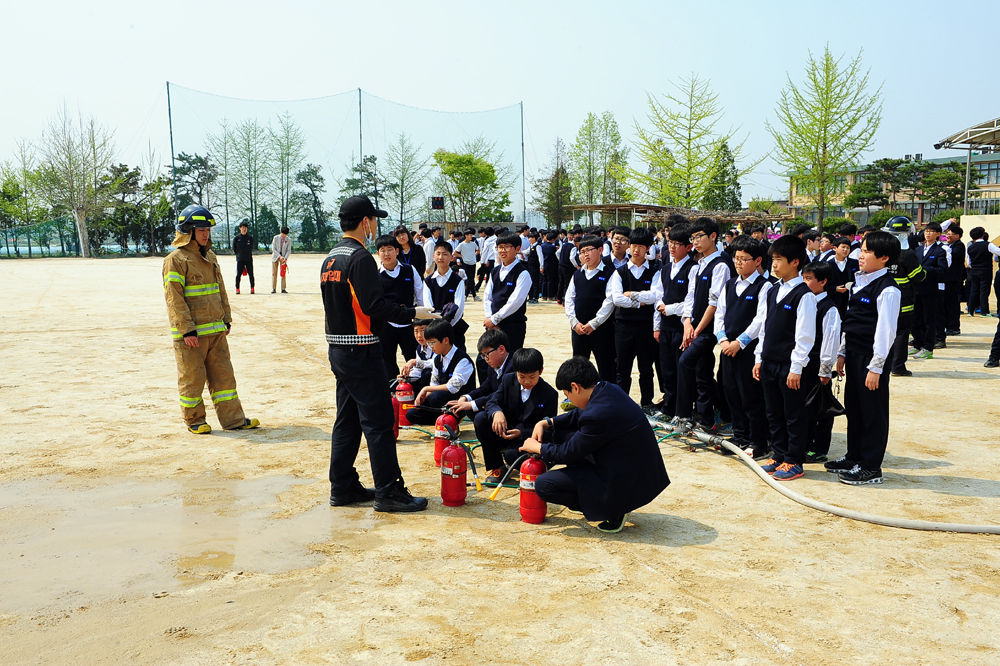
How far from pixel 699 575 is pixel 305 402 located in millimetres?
5508

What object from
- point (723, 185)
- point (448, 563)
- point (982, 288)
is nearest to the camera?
point (448, 563)

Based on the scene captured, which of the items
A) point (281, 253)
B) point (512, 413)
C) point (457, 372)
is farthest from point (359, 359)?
point (281, 253)

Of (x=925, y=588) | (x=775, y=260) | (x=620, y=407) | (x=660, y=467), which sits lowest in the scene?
(x=925, y=588)

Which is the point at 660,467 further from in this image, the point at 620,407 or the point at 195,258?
the point at 195,258

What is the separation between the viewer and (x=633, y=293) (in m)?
7.18

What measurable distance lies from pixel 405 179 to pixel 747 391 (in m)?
47.9

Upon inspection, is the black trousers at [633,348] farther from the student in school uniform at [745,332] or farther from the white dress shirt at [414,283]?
the white dress shirt at [414,283]

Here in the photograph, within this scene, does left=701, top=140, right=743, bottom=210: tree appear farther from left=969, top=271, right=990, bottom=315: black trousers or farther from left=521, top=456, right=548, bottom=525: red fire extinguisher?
left=521, top=456, right=548, bottom=525: red fire extinguisher

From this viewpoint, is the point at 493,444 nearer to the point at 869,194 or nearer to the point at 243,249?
the point at 243,249

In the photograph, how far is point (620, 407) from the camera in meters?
4.52

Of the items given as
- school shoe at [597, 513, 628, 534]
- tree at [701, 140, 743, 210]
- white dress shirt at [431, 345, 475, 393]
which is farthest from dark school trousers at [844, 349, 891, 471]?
tree at [701, 140, 743, 210]

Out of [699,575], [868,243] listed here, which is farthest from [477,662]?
[868,243]

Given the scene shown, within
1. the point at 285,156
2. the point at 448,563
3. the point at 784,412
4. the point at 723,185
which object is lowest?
the point at 448,563

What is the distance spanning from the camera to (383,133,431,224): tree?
167 feet
